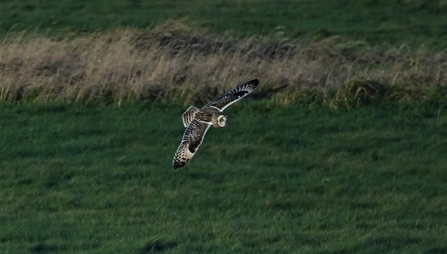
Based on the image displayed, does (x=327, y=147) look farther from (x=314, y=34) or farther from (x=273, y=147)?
(x=314, y=34)

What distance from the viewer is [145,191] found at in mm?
10250

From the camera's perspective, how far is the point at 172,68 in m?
14.7

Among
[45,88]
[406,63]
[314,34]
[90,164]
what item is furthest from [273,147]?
[314,34]

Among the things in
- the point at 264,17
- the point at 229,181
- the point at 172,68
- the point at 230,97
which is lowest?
the point at 264,17

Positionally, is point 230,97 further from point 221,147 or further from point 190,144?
point 221,147

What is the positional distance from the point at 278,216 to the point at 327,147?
2458 mm

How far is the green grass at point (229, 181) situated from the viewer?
8805 millimetres

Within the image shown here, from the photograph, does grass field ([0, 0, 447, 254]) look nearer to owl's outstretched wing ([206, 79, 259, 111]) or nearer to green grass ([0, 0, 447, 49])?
green grass ([0, 0, 447, 49])

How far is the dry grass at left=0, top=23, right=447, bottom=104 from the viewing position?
14227 millimetres

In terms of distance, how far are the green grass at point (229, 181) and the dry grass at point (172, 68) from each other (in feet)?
1.67

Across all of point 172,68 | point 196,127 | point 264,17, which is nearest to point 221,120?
point 196,127

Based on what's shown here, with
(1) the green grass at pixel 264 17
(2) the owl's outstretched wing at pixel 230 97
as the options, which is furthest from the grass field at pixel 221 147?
(2) the owl's outstretched wing at pixel 230 97

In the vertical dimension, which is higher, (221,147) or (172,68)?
(172,68)

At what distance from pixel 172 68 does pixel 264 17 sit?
8026 millimetres
